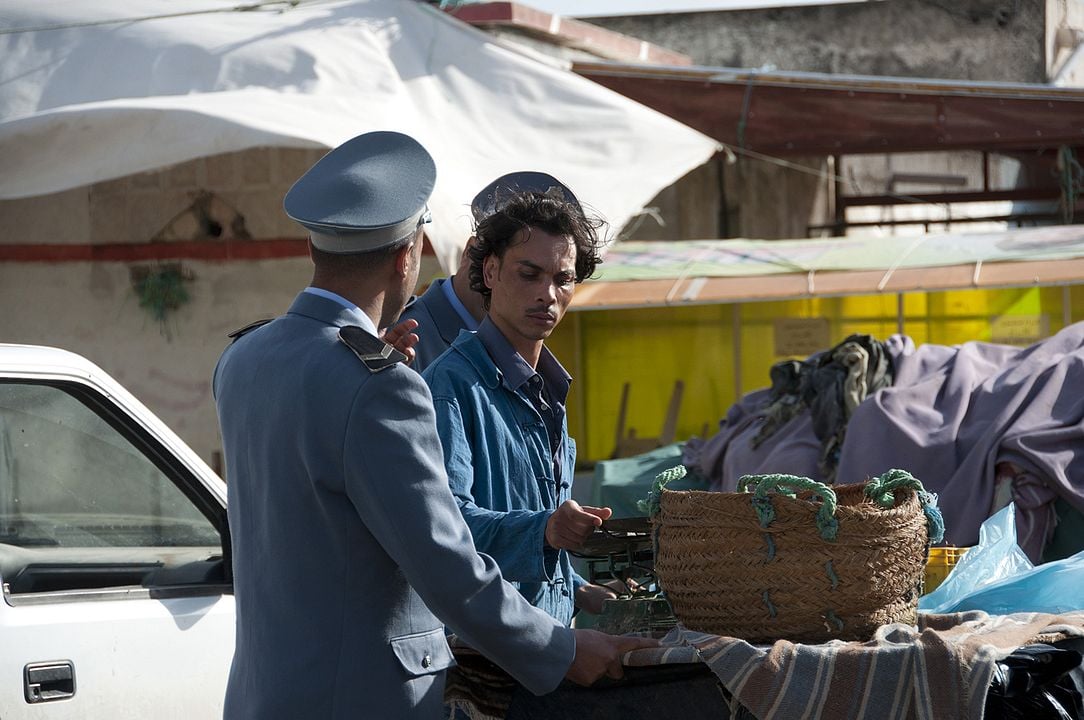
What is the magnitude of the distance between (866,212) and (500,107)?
10293 mm

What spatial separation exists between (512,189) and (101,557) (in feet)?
5.14

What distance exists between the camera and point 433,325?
12.8ft

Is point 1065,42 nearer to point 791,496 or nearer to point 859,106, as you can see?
point 859,106

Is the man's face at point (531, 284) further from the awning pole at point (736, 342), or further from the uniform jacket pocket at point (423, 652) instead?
the awning pole at point (736, 342)

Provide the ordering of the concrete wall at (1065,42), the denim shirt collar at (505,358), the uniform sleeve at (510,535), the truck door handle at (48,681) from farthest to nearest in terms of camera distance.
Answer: the concrete wall at (1065,42) → the truck door handle at (48,681) → the denim shirt collar at (505,358) → the uniform sleeve at (510,535)

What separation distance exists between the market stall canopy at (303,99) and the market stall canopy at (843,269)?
0.95 m

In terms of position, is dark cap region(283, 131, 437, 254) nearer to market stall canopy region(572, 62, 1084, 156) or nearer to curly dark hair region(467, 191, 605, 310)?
curly dark hair region(467, 191, 605, 310)

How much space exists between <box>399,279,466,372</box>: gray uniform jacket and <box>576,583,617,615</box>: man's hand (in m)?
1.06

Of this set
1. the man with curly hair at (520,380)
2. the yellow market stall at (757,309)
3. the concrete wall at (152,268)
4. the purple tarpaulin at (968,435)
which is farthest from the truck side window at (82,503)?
the concrete wall at (152,268)

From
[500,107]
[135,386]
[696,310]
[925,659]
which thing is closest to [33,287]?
[135,386]

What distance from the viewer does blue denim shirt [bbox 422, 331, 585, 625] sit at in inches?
Answer: 101

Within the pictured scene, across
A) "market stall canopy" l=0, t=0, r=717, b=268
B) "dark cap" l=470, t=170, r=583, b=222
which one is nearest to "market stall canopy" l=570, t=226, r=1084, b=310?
"market stall canopy" l=0, t=0, r=717, b=268

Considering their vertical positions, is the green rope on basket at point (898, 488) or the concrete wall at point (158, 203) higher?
the concrete wall at point (158, 203)

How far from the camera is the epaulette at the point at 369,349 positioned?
2271 mm
